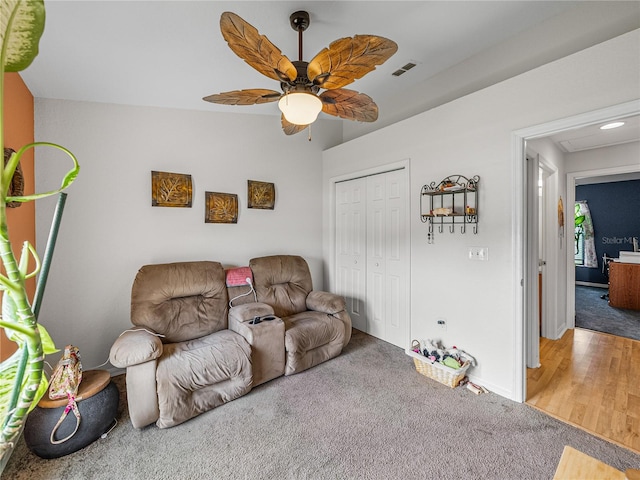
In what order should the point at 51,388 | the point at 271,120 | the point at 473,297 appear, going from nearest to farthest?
the point at 51,388
the point at 473,297
the point at 271,120

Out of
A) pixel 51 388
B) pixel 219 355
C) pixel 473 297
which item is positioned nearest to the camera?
pixel 51 388

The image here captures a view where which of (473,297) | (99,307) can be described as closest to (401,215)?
(473,297)

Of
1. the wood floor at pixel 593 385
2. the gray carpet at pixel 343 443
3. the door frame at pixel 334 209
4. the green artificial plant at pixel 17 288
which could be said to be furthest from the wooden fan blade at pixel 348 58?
the wood floor at pixel 593 385

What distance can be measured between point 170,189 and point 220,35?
1.53 meters

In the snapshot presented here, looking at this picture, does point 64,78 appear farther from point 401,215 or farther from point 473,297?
point 473,297

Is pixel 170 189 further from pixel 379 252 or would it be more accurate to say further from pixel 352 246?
pixel 379 252

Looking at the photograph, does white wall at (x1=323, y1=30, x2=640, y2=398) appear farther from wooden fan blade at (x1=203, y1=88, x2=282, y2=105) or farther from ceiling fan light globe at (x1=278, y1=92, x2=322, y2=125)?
wooden fan blade at (x1=203, y1=88, x2=282, y2=105)

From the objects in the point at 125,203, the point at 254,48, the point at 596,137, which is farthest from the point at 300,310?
the point at 596,137

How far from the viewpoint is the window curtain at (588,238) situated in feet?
20.6

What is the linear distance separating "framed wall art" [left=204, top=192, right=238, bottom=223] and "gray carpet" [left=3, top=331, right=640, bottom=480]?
5.89ft

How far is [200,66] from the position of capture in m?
2.32

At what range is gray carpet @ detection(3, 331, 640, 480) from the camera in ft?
5.36

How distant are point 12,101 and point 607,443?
4.39m

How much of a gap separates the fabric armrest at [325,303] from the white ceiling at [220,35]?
2.19 meters
